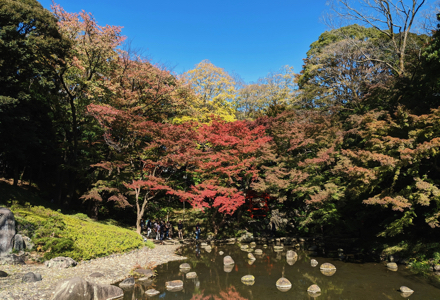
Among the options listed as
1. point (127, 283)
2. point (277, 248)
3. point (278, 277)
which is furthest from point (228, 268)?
point (277, 248)

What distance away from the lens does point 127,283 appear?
996 centimetres

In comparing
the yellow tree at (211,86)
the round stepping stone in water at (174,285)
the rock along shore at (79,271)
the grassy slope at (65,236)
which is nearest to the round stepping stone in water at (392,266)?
the round stepping stone in water at (174,285)

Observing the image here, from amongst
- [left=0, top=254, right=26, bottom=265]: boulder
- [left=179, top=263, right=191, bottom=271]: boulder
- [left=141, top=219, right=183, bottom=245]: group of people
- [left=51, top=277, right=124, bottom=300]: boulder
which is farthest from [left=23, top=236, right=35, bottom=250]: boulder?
[left=141, top=219, right=183, bottom=245]: group of people

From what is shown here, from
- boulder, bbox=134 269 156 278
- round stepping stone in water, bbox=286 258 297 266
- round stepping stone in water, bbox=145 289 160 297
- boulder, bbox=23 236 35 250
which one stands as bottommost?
round stepping stone in water, bbox=286 258 297 266

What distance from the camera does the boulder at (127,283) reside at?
32.2 ft

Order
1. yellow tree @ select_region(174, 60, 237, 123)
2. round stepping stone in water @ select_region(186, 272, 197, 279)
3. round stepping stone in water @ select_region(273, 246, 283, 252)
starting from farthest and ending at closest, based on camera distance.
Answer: yellow tree @ select_region(174, 60, 237, 123) < round stepping stone in water @ select_region(273, 246, 283, 252) < round stepping stone in water @ select_region(186, 272, 197, 279)

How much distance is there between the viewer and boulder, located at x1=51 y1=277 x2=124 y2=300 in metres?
7.54

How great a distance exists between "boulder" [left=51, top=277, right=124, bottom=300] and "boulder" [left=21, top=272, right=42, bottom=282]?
141 cm

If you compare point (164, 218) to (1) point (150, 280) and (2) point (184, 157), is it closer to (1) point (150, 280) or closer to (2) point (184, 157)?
(2) point (184, 157)

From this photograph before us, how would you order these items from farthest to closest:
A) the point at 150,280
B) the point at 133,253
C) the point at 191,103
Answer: the point at 191,103, the point at 133,253, the point at 150,280

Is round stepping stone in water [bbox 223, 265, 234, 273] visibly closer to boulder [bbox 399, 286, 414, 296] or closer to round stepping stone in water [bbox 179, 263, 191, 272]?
round stepping stone in water [bbox 179, 263, 191, 272]

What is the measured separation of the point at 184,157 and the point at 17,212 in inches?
371

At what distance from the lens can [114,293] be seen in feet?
28.7

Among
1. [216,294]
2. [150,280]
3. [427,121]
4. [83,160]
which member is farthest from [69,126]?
[427,121]
